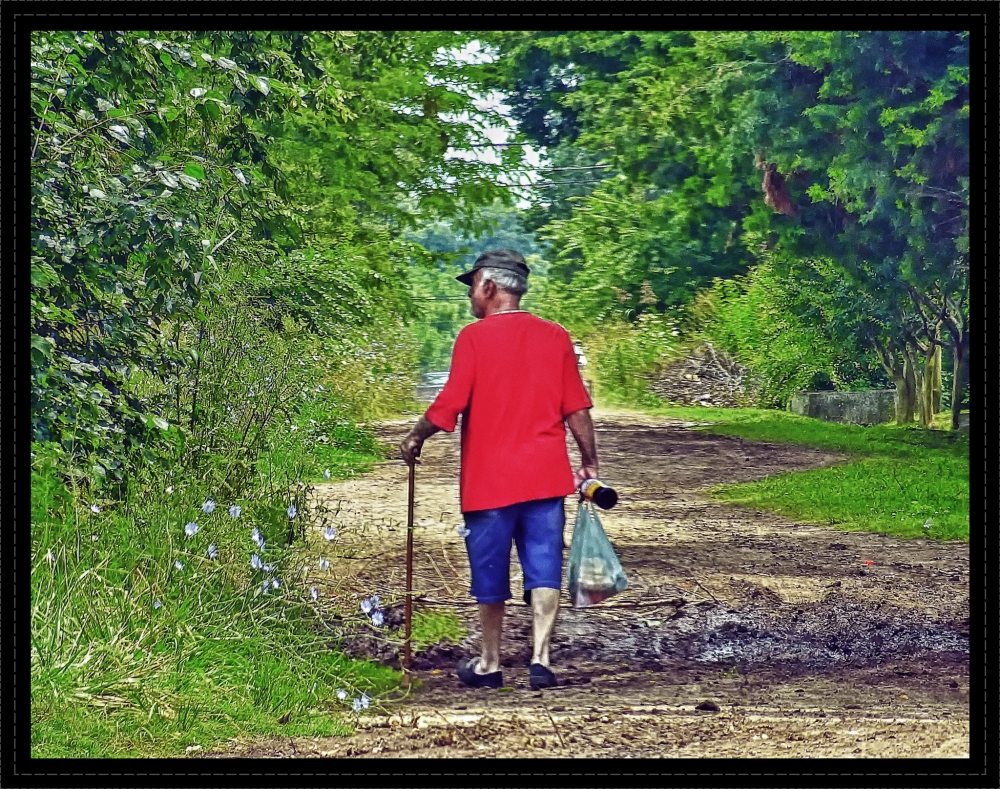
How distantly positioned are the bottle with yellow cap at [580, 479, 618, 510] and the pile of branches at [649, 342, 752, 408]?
23.3 feet

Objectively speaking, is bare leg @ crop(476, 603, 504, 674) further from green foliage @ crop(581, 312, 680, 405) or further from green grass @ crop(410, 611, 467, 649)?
green foliage @ crop(581, 312, 680, 405)

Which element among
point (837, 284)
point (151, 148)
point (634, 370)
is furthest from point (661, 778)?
point (634, 370)

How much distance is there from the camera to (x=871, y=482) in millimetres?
11328

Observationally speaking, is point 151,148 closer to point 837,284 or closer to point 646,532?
point 646,532

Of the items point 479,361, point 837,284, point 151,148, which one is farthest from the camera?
point 837,284

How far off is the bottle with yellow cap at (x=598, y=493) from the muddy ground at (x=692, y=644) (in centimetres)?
90

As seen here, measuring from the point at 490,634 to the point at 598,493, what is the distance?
84cm

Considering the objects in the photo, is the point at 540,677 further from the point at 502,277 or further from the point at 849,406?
the point at 849,406

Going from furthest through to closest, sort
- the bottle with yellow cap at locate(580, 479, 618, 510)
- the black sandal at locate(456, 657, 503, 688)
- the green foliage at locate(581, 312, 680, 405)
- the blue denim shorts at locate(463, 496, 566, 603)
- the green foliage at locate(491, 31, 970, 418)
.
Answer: the green foliage at locate(581, 312, 680, 405), the green foliage at locate(491, 31, 970, 418), the black sandal at locate(456, 657, 503, 688), the blue denim shorts at locate(463, 496, 566, 603), the bottle with yellow cap at locate(580, 479, 618, 510)

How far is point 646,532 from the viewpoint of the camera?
9906mm

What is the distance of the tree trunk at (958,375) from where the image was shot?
12.0 meters

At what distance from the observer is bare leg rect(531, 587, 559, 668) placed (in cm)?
591

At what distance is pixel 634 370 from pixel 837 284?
2483 millimetres

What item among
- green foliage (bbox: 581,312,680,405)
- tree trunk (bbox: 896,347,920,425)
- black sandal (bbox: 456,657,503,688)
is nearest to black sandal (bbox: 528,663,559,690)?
black sandal (bbox: 456,657,503,688)
